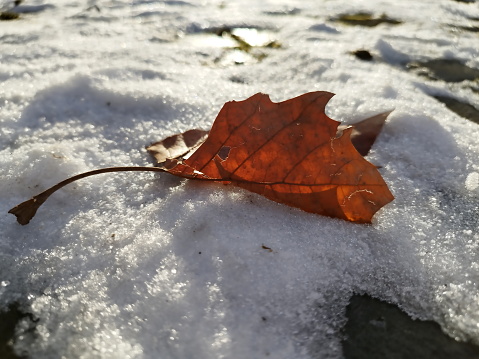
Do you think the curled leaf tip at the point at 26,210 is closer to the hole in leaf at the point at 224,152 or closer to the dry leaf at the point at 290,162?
the dry leaf at the point at 290,162

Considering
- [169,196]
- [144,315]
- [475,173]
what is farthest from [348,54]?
[144,315]

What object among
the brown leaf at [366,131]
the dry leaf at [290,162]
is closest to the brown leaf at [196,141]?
the brown leaf at [366,131]

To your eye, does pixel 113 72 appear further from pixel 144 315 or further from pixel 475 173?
pixel 475 173

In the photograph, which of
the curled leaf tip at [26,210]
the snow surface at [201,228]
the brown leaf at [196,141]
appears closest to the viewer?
the snow surface at [201,228]

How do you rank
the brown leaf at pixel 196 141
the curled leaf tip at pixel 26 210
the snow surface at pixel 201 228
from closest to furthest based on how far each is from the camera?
the snow surface at pixel 201 228
the curled leaf tip at pixel 26 210
the brown leaf at pixel 196 141

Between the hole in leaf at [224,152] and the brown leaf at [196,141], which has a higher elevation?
the hole in leaf at [224,152]

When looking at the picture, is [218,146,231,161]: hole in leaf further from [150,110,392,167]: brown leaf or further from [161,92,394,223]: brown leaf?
[150,110,392,167]: brown leaf

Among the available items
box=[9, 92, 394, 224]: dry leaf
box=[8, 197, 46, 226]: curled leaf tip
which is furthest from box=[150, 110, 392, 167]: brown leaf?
box=[8, 197, 46, 226]: curled leaf tip

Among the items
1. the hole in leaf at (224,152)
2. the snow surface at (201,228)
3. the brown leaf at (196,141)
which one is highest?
the hole in leaf at (224,152)
